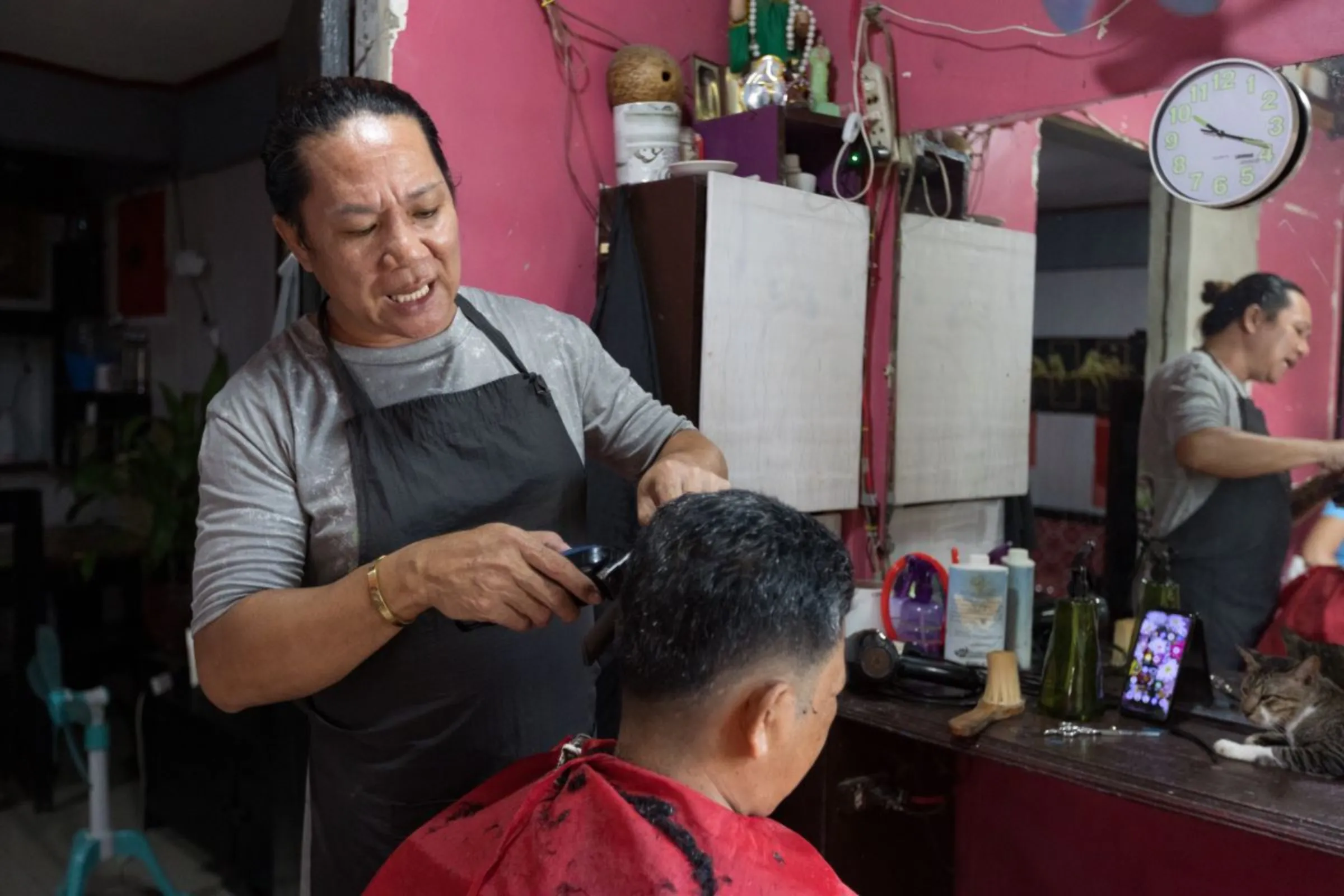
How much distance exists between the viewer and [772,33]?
248 centimetres

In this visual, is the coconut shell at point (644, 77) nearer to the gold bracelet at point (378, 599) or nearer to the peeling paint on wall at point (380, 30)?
the peeling paint on wall at point (380, 30)

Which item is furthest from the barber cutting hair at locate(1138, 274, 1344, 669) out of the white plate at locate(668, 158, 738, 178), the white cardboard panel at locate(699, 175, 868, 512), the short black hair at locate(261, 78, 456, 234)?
the short black hair at locate(261, 78, 456, 234)

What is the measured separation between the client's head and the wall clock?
1236 millimetres

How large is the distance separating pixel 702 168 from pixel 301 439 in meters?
1.14

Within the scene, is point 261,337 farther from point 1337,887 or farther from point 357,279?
point 1337,887

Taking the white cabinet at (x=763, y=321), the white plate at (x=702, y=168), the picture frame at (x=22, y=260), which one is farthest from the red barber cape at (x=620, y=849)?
the picture frame at (x=22, y=260)

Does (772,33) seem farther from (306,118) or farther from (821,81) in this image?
(306,118)

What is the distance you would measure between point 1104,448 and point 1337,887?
0.85m

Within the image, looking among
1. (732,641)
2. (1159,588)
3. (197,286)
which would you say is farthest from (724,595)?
(197,286)

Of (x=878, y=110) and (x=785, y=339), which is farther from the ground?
(x=878, y=110)

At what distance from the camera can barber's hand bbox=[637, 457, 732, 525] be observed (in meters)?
1.32

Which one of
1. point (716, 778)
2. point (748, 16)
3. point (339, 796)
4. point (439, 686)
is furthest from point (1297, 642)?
point (748, 16)

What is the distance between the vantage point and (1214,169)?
1858 mm

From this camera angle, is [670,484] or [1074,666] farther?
[1074,666]
